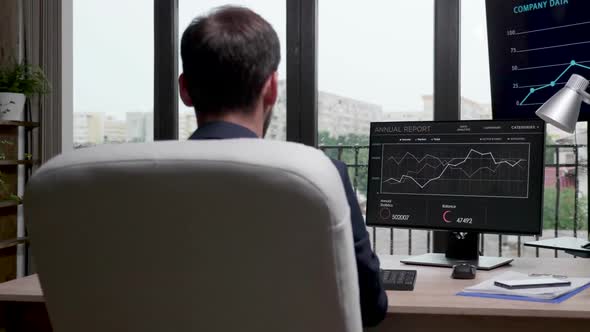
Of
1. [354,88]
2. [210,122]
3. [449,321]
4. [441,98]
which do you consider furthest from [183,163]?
[354,88]

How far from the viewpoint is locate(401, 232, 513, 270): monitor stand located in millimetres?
2240

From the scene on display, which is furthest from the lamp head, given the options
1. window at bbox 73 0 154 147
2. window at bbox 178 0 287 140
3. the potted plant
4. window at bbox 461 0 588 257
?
the potted plant

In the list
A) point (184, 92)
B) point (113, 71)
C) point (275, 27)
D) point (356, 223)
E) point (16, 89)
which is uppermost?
point (275, 27)

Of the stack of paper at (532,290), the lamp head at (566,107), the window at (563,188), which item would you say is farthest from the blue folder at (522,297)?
the window at (563,188)

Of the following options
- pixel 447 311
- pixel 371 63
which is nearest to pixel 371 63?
pixel 371 63

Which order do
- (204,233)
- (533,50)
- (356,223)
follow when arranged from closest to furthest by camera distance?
(204,233)
(356,223)
(533,50)

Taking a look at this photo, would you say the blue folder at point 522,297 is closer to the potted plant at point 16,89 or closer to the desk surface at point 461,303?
the desk surface at point 461,303

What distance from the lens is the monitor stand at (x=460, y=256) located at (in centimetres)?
224

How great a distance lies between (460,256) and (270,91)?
1290 millimetres

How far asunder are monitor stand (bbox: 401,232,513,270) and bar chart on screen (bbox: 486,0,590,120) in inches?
25.7

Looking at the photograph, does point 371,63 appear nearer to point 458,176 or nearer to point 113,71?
point 113,71

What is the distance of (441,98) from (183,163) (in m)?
2.75

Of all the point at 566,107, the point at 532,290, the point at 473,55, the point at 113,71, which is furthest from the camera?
the point at 113,71

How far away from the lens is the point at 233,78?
3.83 ft
